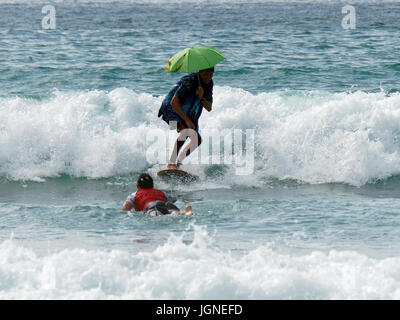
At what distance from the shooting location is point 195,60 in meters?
7.85

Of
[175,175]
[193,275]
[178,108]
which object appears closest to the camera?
[193,275]

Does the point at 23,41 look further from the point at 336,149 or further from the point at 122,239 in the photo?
the point at 122,239

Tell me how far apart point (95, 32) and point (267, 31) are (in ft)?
19.5

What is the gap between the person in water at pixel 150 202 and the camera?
23.9 feet

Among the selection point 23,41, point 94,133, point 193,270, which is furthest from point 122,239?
point 23,41

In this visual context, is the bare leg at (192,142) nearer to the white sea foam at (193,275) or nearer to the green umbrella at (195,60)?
the green umbrella at (195,60)

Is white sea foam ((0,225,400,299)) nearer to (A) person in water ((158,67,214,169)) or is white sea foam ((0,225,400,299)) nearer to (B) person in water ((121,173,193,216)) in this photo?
(B) person in water ((121,173,193,216))

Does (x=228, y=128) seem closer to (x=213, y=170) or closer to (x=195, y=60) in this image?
(x=213, y=170)

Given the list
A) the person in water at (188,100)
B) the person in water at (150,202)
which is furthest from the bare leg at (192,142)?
the person in water at (150,202)

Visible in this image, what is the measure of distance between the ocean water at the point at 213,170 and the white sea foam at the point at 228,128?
3 cm

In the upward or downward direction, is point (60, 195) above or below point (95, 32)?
below

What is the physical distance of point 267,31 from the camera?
22875 millimetres

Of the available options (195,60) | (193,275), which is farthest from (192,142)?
(193,275)

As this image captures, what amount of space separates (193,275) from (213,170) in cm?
519
